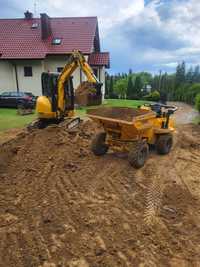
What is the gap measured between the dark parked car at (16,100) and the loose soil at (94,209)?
11001 millimetres

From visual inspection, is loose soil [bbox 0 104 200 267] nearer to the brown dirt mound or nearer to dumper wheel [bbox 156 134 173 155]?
the brown dirt mound

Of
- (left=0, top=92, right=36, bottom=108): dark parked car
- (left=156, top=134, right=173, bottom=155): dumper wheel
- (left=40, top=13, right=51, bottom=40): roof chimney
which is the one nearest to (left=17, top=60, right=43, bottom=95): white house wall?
(left=40, top=13, right=51, bottom=40): roof chimney

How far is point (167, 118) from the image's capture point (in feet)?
25.9

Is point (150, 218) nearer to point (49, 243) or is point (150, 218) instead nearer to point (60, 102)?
Result: point (49, 243)

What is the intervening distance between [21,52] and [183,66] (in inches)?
1602

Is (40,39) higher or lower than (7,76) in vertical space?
higher

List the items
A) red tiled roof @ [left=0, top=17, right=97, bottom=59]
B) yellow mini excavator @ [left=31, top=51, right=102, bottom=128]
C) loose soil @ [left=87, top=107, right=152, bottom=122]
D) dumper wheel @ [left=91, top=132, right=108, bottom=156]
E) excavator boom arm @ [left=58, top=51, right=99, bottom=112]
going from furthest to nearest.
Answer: red tiled roof @ [left=0, top=17, right=97, bottom=59], yellow mini excavator @ [left=31, top=51, right=102, bottom=128], excavator boom arm @ [left=58, top=51, right=99, bottom=112], dumper wheel @ [left=91, top=132, right=108, bottom=156], loose soil @ [left=87, top=107, right=152, bottom=122]

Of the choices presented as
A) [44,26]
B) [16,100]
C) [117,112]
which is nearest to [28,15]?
[44,26]

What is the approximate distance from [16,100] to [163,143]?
545 inches

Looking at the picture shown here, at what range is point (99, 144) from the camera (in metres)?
7.35

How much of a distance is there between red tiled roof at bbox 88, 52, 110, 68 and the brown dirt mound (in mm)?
16881

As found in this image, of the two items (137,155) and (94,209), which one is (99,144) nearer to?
(137,155)

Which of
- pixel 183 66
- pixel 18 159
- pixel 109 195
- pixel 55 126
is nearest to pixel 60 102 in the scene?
pixel 55 126

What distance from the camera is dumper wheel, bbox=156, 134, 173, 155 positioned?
25.3ft
